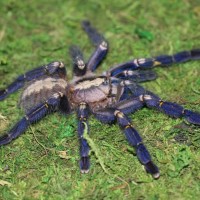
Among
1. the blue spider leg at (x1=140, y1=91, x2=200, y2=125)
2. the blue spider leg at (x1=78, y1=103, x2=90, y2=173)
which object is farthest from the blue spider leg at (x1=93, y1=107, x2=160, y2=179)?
the blue spider leg at (x1=78, y1=103, x2=90, y2=173)

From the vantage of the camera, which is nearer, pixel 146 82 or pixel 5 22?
pixel 146 82

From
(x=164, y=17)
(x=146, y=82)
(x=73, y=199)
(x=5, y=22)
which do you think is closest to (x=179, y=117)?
(x=146, y=82)

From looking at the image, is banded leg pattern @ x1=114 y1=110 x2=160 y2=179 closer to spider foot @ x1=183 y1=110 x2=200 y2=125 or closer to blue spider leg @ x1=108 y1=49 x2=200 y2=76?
spider foot @ x1=183 y1=110 x2=200 y2=125

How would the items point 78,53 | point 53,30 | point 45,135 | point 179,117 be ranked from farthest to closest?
point 53,30, point 78,53, point 45,135, point 179,117

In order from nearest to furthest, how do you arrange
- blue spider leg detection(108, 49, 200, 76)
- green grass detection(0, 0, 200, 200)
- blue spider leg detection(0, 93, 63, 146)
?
green grass detection(0, 0, 200, 200) < blue spider leg detection(0, 93, 63, 146) < blue spider leg detection(108, 49, 200, 76)

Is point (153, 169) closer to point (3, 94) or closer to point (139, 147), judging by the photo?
point (139, 147)

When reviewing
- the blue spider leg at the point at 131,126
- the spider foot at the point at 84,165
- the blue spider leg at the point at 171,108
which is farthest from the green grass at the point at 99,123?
the blue spider leg at the point at 171,108

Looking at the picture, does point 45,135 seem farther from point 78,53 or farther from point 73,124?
point 78,53

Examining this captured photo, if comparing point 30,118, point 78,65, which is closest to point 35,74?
point 78,65
